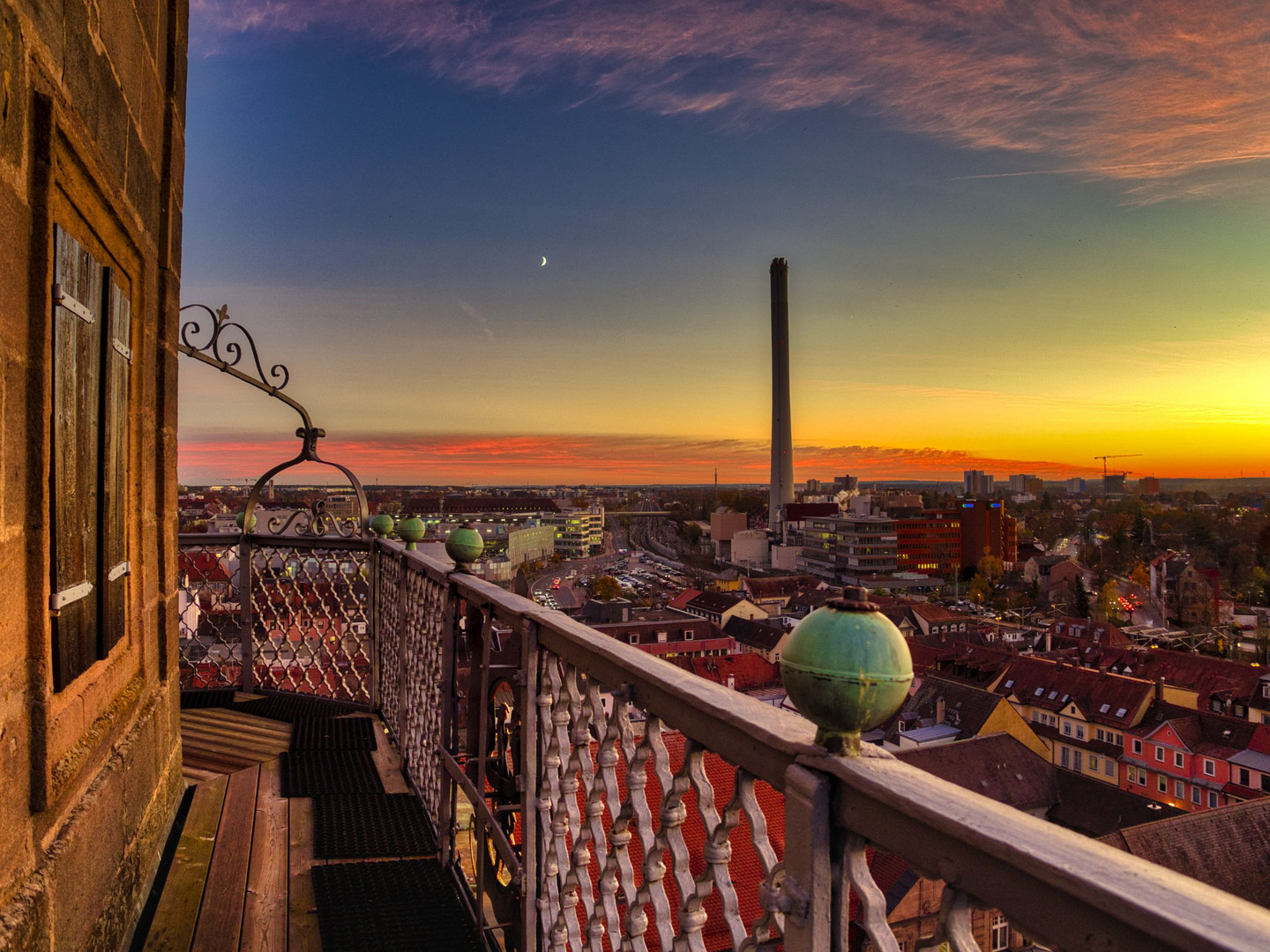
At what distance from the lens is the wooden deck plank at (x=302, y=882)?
2393 millimetres

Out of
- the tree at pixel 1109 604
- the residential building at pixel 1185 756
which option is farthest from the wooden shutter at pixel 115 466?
the tree at pixel 1109 604

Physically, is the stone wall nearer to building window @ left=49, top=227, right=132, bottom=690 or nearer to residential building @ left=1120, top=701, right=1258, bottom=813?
building window @ left=49, top=227, right=132, bottom=690

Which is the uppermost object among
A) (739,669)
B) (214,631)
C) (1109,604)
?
(214,631)

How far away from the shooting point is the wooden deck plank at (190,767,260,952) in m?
2.38

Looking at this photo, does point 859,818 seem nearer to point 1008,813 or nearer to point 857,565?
point 1008,813

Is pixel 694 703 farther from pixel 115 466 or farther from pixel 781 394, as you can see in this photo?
pixel 781 394

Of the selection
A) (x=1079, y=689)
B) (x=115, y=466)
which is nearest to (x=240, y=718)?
(x=115, y=466)

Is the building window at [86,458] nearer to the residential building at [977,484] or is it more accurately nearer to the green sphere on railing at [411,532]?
the green sphere on railing at [411,532]

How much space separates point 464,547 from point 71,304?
141 centimetres

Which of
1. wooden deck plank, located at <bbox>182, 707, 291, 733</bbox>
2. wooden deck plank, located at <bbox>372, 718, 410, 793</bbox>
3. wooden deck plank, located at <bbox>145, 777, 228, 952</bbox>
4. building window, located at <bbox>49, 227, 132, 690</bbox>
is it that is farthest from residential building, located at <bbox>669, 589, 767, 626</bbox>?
building window, located at <bbox>49, 227, 132, 690</bbox>

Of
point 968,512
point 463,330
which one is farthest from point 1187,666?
point 968,512

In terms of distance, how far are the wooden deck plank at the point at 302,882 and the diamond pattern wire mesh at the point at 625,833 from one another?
38.0 inches

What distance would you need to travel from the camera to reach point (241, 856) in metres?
2.88

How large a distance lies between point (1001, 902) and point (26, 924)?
1.62 m
